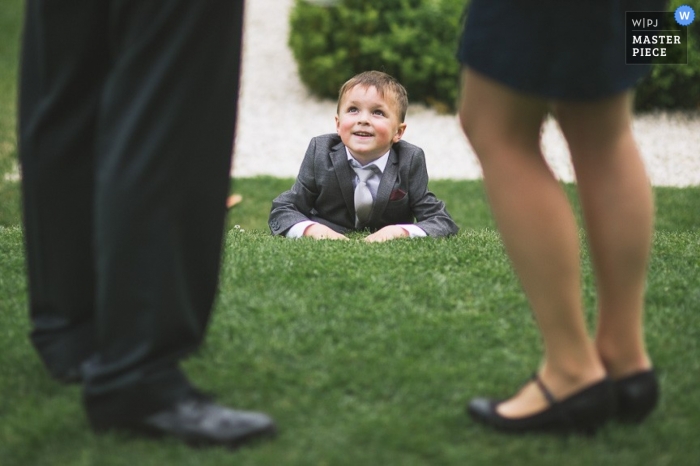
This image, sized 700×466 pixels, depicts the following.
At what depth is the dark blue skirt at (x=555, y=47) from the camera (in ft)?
5.76

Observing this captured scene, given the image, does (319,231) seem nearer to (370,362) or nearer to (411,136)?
(370,362)

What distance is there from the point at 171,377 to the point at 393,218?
2.67m

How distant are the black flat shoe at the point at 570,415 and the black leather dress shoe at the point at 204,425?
0.53 meters

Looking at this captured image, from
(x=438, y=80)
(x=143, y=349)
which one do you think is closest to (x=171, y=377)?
(x=143, y=349)

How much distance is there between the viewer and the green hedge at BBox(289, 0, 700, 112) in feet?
28.7

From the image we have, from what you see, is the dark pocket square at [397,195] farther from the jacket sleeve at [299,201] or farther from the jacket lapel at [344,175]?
the jacket sleeve at [299,201]

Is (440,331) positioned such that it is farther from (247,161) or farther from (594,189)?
(247,161)

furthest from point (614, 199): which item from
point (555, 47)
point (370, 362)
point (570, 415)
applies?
point (370, 362)

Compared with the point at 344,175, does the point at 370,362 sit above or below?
below

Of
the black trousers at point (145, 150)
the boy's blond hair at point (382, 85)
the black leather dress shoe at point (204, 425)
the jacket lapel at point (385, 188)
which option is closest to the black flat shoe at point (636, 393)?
the black leather dress shoe at point (204, 425)

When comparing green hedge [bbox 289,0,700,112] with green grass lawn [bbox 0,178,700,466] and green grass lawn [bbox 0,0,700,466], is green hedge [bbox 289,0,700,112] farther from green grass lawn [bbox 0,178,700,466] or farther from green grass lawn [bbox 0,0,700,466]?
green grass lawn [bbox 0,178,700,466]

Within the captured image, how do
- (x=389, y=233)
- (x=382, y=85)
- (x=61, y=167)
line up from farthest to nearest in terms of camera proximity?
1. (x=382, y=85)
2. (x=389, y=233)
3. (x=61, y=167)

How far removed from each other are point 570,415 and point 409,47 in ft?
23.9

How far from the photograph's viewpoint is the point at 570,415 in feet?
6.30
